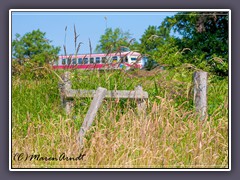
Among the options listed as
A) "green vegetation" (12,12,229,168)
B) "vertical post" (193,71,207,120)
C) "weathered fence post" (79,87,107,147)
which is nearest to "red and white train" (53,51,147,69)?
"green vegetation" (12,12,229,168)

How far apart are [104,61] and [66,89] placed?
806 mm

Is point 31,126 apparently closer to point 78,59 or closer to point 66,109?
point 66,109

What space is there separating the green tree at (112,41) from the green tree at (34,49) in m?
0.67

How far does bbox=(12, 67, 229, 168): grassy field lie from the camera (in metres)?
6.29

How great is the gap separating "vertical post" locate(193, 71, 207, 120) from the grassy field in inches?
6.2

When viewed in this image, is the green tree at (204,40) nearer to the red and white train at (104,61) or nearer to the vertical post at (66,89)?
the red and white train at (104,61)

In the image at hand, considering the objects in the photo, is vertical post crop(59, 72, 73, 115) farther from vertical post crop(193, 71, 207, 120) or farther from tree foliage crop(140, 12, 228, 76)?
vertical post crop(193, 71, 207, 120)

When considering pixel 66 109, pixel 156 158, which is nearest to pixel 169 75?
pixel 66 109

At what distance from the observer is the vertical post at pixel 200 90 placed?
7.53m

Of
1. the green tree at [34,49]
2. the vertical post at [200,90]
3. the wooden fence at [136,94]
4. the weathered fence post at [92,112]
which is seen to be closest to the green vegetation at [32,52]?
the green tree at [34,49]

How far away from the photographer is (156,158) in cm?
626

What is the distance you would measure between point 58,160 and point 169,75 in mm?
3023

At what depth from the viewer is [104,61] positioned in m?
7.91

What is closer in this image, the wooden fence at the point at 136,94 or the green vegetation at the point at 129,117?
the green vegetation at the point at 129,117
